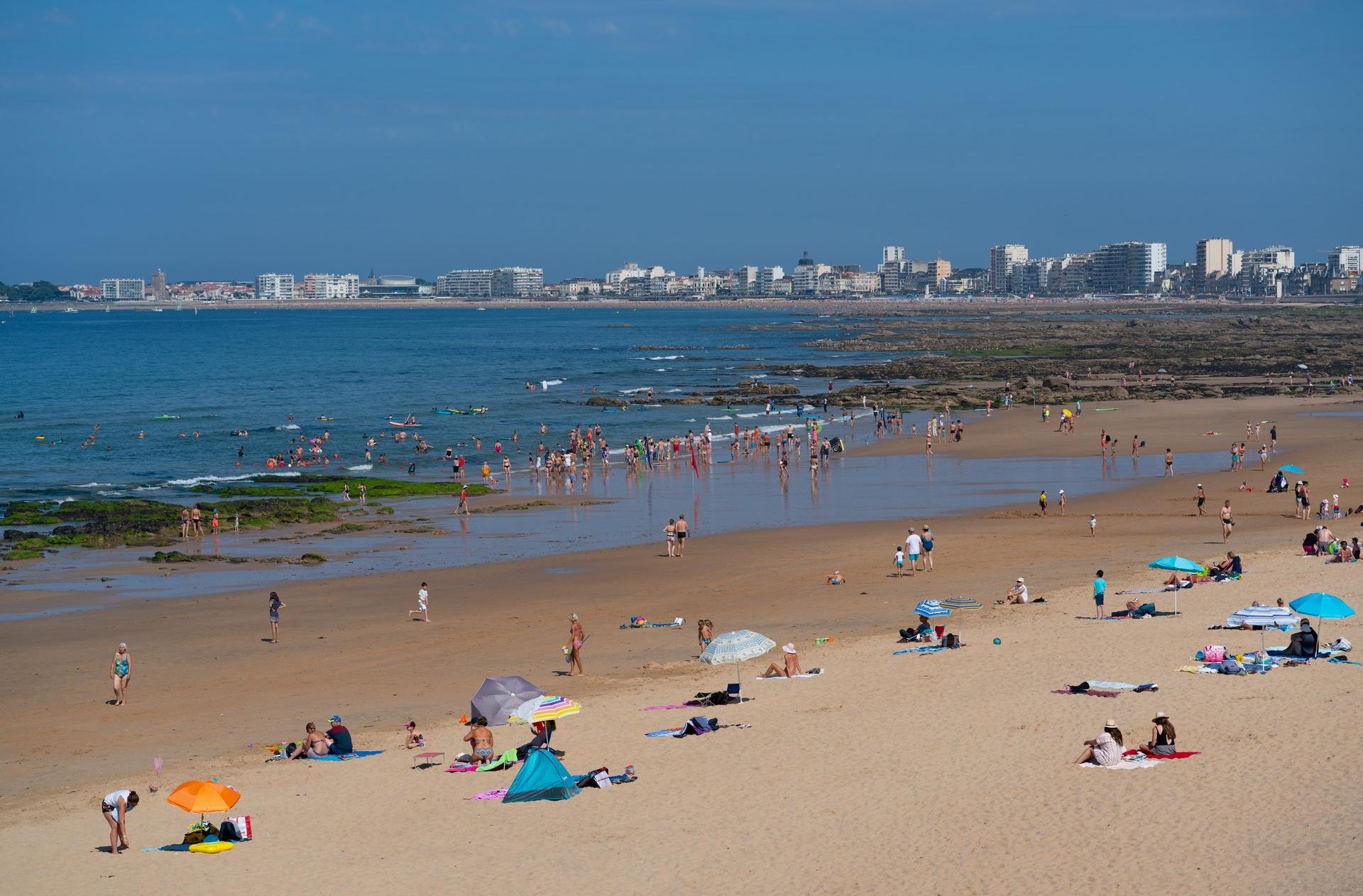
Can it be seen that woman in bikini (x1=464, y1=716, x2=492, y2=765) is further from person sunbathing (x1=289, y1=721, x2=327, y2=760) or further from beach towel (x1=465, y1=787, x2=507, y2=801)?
person sunbathing (x1=289, y1=721, x2=327, y2=760)

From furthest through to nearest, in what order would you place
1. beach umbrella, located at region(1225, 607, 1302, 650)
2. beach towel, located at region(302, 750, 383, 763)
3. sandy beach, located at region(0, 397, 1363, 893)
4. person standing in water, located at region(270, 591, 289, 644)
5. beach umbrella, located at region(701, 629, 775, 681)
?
person standing in water, located at region(270, 591, 289, 644) → beach umbrella, located at region(701, 629, 775, 681) → beach umbrella, located at region(1225, 607, 1302, 650) → beach towel, located at region(302, 750, 383, 763) → sandy beach, located at region(0, 397, 1363, 893)

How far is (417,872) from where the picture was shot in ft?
35.6

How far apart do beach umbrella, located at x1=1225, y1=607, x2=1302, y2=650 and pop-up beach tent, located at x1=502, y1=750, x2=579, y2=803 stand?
9202 millimetres

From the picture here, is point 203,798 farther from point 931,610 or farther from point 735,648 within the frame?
point 931,610

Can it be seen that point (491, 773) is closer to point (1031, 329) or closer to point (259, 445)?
point (259, 445)

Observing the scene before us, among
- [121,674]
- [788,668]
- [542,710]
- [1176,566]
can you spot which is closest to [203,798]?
[542,710]

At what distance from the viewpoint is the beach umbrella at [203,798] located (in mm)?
11672

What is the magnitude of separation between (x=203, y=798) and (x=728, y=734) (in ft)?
18.4

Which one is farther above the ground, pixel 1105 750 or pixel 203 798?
pixel 1105 750

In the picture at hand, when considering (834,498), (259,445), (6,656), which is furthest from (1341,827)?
(259,445)

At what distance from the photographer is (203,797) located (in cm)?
1177

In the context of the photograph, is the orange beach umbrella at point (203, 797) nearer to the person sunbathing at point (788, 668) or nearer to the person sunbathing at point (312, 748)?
the person sunbathing at point (312, 748)

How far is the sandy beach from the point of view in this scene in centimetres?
1077

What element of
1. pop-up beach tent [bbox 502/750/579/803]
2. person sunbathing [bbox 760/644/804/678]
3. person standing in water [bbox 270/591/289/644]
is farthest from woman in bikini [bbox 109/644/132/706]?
person sunbathing [bbox 760/644/804/678]
